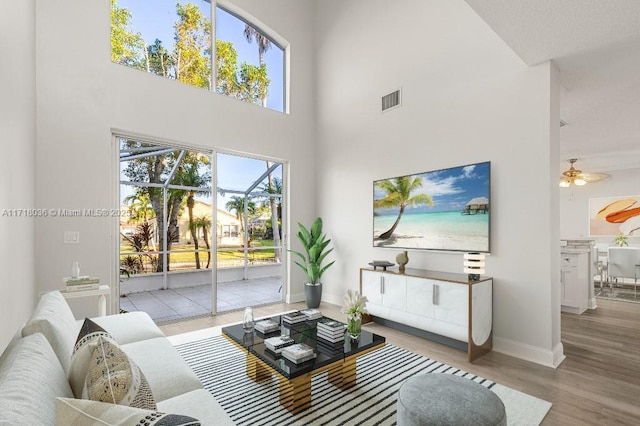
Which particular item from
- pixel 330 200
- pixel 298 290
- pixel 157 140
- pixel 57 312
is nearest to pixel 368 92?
pixel 330 200

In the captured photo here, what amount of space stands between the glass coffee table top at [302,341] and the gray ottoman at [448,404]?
0.56 metres

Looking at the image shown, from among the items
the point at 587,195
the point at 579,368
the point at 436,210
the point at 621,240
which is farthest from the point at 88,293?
the point at 587,195

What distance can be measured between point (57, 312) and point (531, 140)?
12.9 feet

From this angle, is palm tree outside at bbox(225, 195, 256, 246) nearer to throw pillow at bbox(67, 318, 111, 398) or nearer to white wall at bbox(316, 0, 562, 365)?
white wall at bbox(316, 0, 562, 365)

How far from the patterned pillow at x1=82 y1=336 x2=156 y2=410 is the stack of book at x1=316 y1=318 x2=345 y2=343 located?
4.85 ft

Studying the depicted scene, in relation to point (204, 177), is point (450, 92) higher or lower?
higher

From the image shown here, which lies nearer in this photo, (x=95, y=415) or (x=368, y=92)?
(x=95, y=415)

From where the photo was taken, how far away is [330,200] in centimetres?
529

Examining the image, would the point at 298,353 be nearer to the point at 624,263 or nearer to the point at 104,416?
the point at 104,416

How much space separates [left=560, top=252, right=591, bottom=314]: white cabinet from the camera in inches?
178

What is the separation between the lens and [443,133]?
3713mm

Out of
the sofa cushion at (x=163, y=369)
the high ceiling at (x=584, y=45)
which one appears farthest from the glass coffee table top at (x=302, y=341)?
the high ceiling at (x=584, y=45)

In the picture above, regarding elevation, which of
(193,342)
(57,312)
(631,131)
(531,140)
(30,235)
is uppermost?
(631,131)

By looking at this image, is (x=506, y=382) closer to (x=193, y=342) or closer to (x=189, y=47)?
(x=193, y=342)
